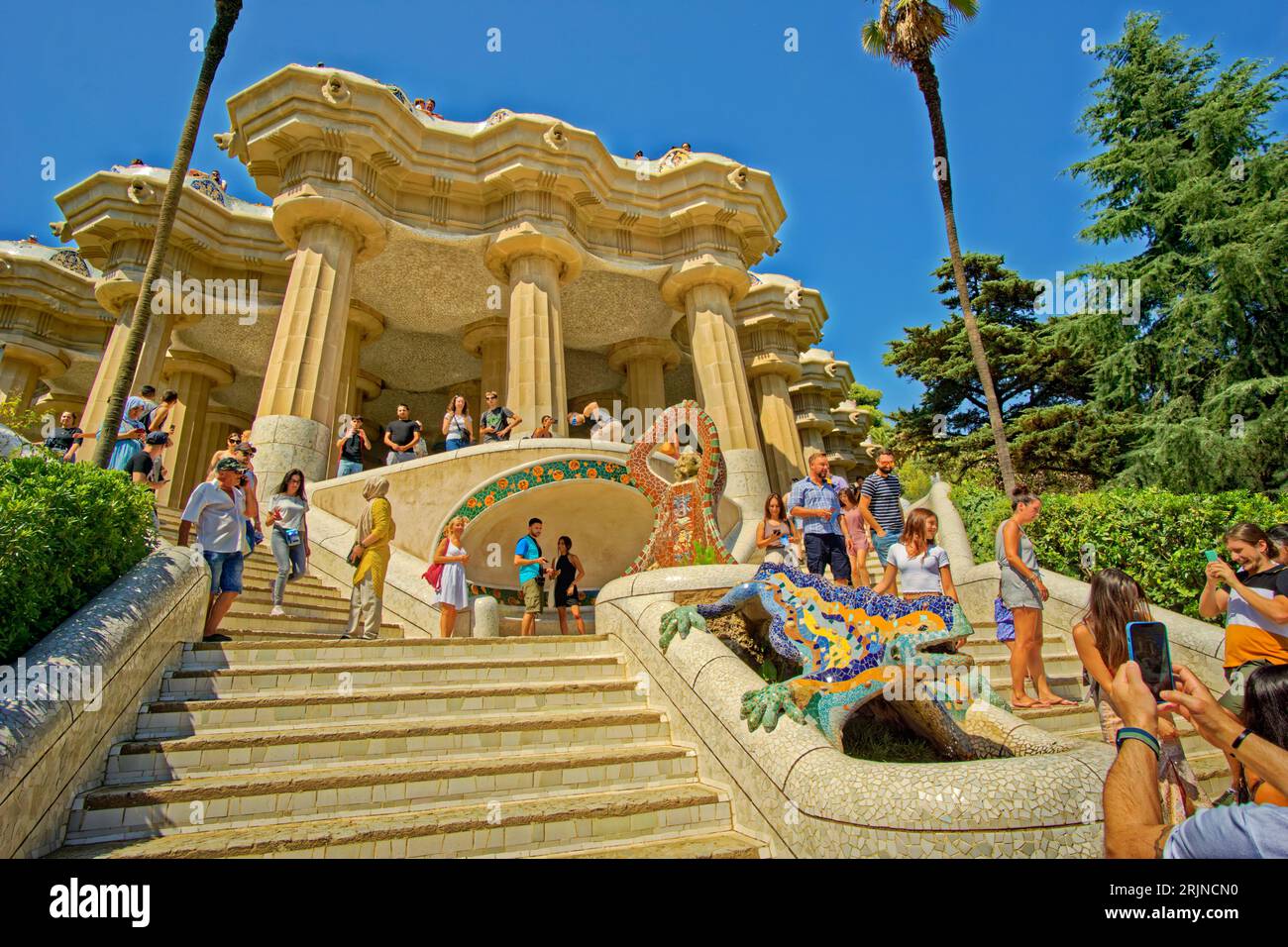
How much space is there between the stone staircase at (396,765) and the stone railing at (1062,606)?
400cm

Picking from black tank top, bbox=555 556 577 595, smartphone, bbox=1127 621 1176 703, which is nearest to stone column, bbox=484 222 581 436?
black tank top, bbox=555 556 577 595

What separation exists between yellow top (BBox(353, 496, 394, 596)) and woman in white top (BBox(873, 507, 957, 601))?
15.7 feet

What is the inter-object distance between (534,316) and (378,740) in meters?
12.7

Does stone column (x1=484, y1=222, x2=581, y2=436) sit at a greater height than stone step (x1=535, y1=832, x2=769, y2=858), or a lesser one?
greater

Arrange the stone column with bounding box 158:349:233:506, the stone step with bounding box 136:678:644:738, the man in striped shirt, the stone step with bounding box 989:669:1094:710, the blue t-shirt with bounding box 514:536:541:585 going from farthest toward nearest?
the stone column with bounding box 158:349:233:506 → the man in striped shirt → the blue t-shirt with bounding box 514:536:541:585 → the stone step with bounding box 989:669:1094:710 → the stone step with bounding box 136:678:644:738

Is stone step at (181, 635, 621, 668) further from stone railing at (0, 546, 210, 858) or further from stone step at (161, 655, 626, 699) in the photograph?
stone railing at (0, 546, 210, 858)

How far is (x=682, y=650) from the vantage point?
518 cm

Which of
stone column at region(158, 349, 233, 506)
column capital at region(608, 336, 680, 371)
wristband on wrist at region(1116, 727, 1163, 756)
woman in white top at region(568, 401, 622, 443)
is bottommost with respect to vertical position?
wristband on wrist at region(1116, 727, 1163, 756)

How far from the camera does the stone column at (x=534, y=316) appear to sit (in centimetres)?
1551

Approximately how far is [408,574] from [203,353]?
1728 cm

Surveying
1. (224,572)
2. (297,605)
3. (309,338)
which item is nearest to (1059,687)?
(224,572)

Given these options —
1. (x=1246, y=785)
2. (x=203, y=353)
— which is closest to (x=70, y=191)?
(x=203, y=353)

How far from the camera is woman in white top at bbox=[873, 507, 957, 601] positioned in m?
6.14
